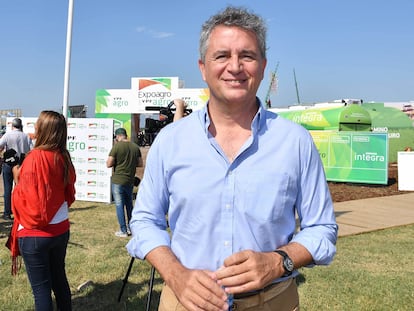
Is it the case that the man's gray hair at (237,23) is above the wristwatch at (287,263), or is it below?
above

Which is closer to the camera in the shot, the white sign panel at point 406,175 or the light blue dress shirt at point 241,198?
the light blue dress shirt at point 241,198

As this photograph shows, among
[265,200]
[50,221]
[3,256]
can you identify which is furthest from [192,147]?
[3,256]

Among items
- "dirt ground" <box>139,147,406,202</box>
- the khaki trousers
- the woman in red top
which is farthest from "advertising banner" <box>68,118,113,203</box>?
the khaki trousers

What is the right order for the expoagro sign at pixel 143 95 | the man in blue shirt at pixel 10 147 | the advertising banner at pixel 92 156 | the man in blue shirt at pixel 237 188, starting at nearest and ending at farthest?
1. the man in blue shirt at pixel 237 188
2. the man in blue shirt at pixel 10 147
3. the advertising banner at pixel 92 156
4. the expoagro sign at pixel 143 95

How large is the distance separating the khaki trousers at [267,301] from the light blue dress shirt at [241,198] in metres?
0.19

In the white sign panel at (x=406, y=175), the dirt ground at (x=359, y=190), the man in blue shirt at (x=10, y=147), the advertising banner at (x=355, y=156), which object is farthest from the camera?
the advertising banner at (x=355, y=156)

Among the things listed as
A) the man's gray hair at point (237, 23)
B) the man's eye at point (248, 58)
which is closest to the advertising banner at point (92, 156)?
the man's gray hair at point (237, 23)

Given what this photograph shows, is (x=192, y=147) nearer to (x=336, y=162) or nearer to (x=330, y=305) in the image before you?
(x=330, y=305)

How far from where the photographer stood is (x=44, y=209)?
10.7ft

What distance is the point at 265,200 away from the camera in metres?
1.60

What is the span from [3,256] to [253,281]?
5.69 m

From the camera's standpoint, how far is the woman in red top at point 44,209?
325cm

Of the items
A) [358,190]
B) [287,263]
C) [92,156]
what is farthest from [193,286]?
[358,190]

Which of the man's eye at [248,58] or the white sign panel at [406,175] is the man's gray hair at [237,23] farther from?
the white sign panel at [406,175]
